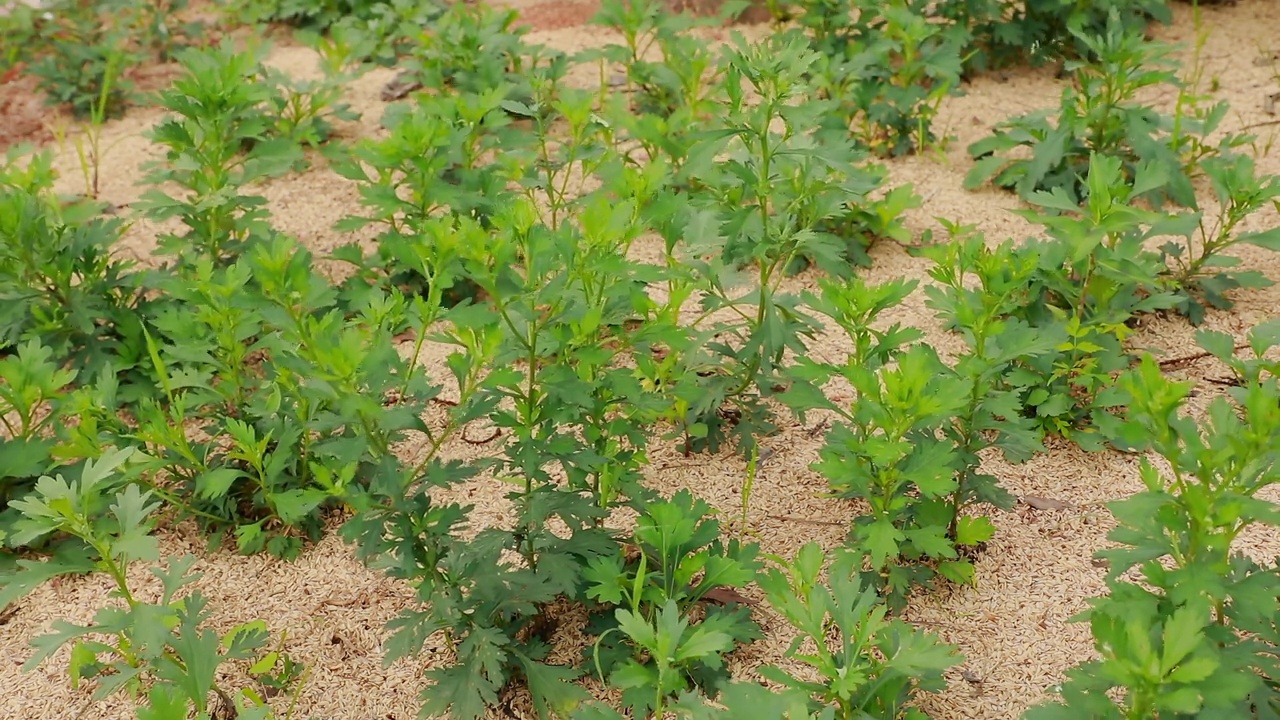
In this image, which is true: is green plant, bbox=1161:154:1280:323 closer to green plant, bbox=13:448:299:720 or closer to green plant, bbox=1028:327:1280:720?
green plant, bbox=1028:327:1280:720

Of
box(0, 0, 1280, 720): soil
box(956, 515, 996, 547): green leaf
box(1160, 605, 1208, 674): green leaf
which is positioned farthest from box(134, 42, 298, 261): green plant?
box(1160, 605, 1208, 674): green leaf

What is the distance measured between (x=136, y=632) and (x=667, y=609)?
1144 millimetres

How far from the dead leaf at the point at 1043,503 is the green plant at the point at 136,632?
1890mm

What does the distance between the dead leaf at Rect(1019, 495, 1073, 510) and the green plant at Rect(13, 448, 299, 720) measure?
1.89 meters

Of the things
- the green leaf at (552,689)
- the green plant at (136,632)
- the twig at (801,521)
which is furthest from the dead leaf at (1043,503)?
the green plant at (136,632)

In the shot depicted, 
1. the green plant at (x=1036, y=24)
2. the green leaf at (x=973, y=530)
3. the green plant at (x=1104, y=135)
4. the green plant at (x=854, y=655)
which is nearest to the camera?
the green plant at (x=854, y=655)

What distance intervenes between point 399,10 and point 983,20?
265 cm

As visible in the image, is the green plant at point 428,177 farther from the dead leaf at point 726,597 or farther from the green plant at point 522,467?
the dead leaf at point 726,597

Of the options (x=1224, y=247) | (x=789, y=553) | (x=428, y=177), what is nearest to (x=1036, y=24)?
(x=1224, y=247)

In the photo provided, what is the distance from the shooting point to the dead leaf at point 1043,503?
278 centimetres

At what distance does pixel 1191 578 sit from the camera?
196 centimetres

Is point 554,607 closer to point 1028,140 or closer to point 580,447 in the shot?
point 580,447

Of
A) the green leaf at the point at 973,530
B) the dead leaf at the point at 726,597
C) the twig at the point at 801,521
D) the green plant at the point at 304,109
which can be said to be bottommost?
the dead leaf at the point at 726,597

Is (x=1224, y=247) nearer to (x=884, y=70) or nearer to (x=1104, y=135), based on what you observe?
(x=1104, y=135)
